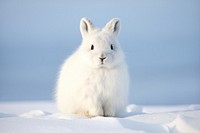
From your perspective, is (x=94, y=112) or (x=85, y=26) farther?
(x=85, y=26)

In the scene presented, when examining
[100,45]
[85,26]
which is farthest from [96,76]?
[85,26]

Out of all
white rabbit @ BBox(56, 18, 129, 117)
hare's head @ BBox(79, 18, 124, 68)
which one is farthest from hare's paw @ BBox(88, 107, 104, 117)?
hare's head @ BBox(79, 18, 124, 68)

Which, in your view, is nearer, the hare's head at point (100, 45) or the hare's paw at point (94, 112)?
the hare's head at point (100, 45)

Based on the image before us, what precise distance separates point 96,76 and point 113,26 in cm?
94

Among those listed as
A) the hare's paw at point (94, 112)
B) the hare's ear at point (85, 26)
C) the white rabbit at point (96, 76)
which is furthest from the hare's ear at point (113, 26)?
the hare's paw at point (94, 112)

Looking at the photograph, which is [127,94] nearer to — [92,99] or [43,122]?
[92,99]

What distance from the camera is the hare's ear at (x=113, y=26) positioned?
6242mm

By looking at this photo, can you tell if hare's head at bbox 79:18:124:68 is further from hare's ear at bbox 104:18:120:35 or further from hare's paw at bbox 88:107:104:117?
hare's paw at bbox 88:107:104:117

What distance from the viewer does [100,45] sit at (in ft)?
18.8

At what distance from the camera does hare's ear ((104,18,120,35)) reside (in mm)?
6242

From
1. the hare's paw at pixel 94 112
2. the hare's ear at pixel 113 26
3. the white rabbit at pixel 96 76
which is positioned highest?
the hare's ear at pixel 113 26

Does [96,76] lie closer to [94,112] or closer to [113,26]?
[94,112]

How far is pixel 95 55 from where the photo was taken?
18.6 feet

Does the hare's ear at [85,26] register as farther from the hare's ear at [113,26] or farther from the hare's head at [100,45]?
the hare's ear at [113,26]
